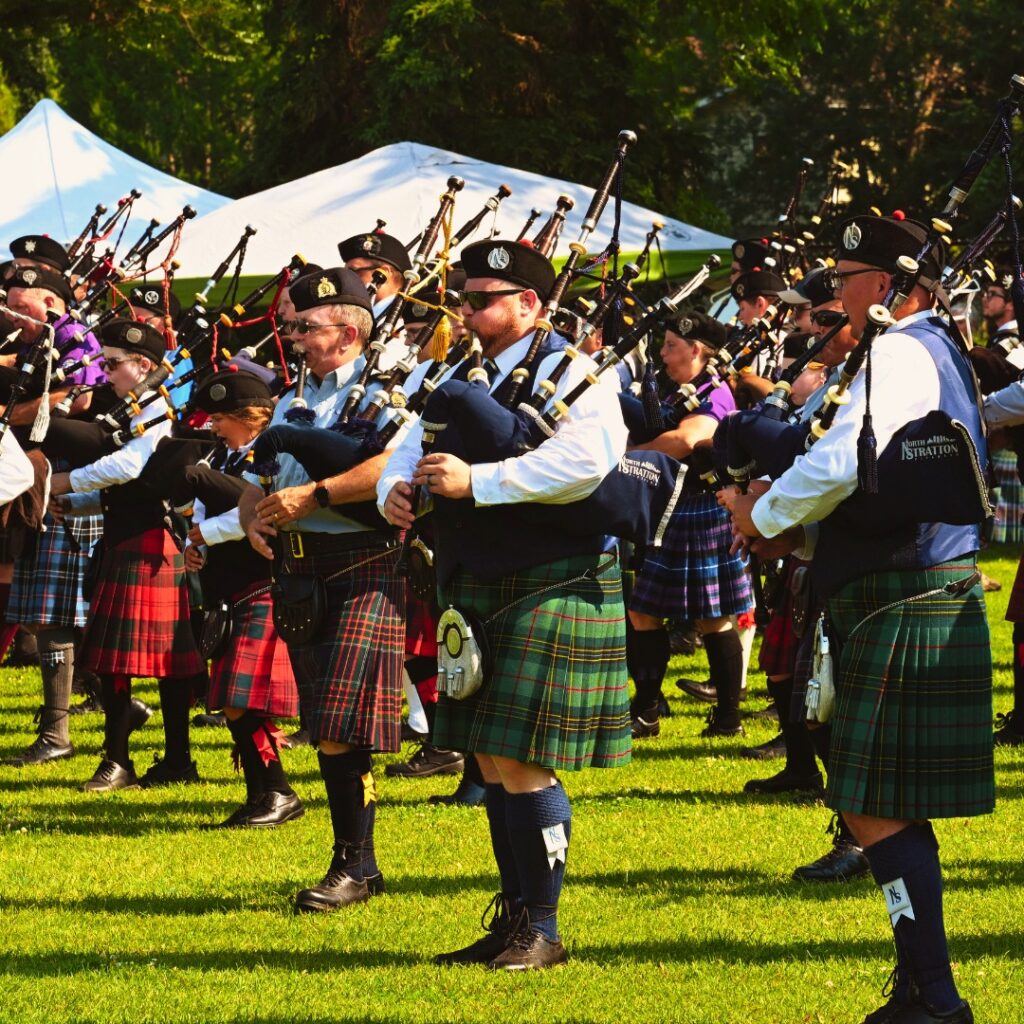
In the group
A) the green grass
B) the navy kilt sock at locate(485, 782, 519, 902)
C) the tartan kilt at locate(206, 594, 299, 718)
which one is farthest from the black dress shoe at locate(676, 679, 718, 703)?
the navy kilt sock at locate(485, 782, 519, 902)

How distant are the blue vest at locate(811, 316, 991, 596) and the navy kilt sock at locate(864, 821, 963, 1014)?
53 centimetres

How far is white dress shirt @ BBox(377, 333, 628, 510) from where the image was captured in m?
3.61

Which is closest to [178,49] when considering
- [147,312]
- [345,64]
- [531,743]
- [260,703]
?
[345,64]

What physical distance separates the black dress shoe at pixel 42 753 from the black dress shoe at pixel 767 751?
2.46m

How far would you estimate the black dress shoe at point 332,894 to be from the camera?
425 cm

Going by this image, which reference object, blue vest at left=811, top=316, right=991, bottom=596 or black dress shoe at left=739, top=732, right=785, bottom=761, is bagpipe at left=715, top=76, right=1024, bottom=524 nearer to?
blue vest at left=811, top=316, right=991, bottom=596

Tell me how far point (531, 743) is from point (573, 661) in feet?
0.66

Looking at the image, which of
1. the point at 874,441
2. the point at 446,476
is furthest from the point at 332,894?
the point at 874,441

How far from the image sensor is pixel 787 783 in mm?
5562

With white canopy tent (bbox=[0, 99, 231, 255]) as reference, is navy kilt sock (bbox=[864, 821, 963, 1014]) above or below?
below

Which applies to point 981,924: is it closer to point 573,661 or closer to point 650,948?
point 650,948

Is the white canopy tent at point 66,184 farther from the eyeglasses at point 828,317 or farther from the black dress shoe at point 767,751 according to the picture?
the eyeglasses at point 828,317

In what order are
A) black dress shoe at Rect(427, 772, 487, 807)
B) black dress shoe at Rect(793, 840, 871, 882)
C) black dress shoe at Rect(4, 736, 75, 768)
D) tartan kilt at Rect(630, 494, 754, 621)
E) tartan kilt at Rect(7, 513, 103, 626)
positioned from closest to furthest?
black dress shoe at Rect(793, 840, 871, 882) → black dress shoe at Rect(427, 772, 487, 807) → black dress shoe at Rect(4, 736, 75, 768) → tartan kilt at Rect(7, 513, 103, 626) → tartan kilt at Rect(630, 494, 754, 621)

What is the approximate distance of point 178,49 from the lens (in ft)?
80.3
